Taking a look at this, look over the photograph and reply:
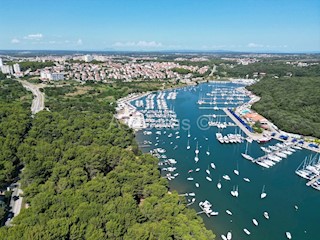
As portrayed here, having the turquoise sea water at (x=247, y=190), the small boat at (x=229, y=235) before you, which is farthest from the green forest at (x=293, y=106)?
the small boat at (x=229, y=235)

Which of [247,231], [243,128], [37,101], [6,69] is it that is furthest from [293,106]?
[6,69]

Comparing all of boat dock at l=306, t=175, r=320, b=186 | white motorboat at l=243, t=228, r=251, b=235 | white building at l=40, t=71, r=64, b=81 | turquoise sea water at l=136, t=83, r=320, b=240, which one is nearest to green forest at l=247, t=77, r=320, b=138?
turquoise sea water at l=136, t=83, r=320, b=240

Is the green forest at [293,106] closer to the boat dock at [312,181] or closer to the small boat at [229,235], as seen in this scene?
the boat dock at [312,181]

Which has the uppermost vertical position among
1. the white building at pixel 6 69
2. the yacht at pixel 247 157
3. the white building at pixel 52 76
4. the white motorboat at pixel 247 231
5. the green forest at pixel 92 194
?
the white building at pixel 6 69

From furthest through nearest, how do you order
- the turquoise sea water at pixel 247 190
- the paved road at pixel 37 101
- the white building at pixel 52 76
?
the white building at pixel 52 76 → the paved road at pixel 37 101 → the turquoise sea water at pixel 247 190

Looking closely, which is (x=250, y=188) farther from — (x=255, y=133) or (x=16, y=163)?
(x=16, y=163)

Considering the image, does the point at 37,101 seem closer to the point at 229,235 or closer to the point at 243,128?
the point at 243,128
